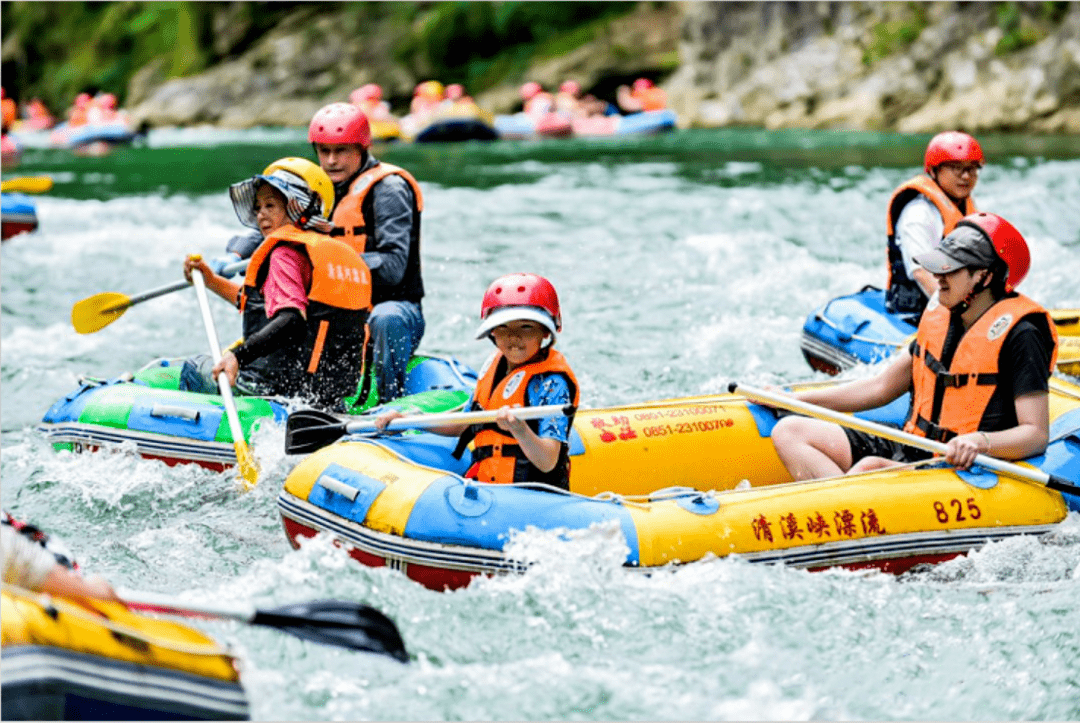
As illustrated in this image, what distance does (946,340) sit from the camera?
5086 mm

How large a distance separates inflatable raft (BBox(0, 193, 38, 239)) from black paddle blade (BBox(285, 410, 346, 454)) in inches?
347

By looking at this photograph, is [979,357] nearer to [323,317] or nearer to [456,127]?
[323,317]

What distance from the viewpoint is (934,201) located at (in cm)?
716

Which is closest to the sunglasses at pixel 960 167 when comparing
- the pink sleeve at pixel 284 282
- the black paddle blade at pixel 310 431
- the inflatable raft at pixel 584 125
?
the pink sleeve at pixel 284 282

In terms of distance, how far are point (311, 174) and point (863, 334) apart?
10.4 ft

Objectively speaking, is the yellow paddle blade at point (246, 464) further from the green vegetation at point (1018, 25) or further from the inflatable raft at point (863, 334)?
the green vegetation at point (1018, 25)

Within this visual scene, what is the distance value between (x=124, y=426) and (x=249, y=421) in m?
0.61

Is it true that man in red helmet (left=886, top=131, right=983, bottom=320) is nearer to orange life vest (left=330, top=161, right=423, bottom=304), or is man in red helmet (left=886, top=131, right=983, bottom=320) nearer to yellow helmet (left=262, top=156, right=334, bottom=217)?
orange life vest (left=330, top=161, right=423, bottom=304)

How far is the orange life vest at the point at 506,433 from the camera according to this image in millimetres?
4781

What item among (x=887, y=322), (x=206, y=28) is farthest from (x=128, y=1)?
(x=887, y=322)

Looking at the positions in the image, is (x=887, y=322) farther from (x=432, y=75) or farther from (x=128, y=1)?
(x=128, y=1)

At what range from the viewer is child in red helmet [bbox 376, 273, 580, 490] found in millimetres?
4605

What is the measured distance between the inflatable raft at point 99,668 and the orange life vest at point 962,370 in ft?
9.61

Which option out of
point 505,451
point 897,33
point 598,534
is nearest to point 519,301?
point 505,451
